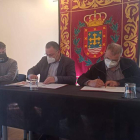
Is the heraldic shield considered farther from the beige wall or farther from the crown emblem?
the beige wall

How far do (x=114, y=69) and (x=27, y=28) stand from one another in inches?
91.9

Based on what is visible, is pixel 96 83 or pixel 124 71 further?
pixel 124 71

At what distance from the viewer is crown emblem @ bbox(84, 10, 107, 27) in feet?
9.07

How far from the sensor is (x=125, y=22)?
260cm

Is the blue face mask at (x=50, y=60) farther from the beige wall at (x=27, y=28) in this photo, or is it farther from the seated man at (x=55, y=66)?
the beige wall at (x=27, y=28)

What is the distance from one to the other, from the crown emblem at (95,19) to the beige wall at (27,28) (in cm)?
71

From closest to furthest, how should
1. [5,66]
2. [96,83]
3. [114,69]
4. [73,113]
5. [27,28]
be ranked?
[73,113] → [96,83] → [114,69] → [5,66] → [27,28]

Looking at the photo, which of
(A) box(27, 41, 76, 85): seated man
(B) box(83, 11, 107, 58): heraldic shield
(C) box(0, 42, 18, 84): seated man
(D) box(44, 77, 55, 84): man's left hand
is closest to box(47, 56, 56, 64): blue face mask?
(A) box(27, 41, 76, 85): seated man

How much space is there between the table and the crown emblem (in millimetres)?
1929

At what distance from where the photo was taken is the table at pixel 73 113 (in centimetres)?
94

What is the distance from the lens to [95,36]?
2.83 m

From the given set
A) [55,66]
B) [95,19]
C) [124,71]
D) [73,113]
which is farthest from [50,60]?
[95,19]

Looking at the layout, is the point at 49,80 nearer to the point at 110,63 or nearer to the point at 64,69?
the point at 64,69

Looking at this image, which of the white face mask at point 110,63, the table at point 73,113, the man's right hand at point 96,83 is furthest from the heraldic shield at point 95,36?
the table at point 73,113
